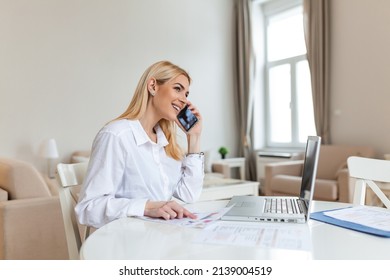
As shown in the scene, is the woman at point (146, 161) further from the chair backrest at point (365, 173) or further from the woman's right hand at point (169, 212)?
the chair backrest at point (365, 173)

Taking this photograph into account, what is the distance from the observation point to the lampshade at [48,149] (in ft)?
14.1

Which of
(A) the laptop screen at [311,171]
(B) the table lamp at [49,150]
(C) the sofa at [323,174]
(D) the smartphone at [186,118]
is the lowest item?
(C) the sofa at [323,174]

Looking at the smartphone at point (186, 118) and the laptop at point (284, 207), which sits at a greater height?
the smartphone at point (186, 118)

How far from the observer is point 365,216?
44.1 inches

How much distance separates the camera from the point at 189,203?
1.46 metres

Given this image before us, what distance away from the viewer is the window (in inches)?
210

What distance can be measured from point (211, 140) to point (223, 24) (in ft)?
5.98

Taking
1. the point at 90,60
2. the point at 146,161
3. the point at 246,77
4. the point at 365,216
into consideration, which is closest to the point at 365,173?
the point at 365,216

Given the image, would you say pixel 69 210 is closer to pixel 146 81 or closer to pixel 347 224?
pixel 146 81

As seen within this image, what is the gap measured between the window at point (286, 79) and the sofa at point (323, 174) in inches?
32.7

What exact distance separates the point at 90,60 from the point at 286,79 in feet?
9.17

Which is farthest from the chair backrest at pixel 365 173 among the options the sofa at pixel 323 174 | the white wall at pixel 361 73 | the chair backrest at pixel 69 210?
the white wall at pixel 361 73

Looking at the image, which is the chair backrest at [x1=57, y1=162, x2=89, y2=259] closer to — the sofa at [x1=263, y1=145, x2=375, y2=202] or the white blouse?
the white blouse
